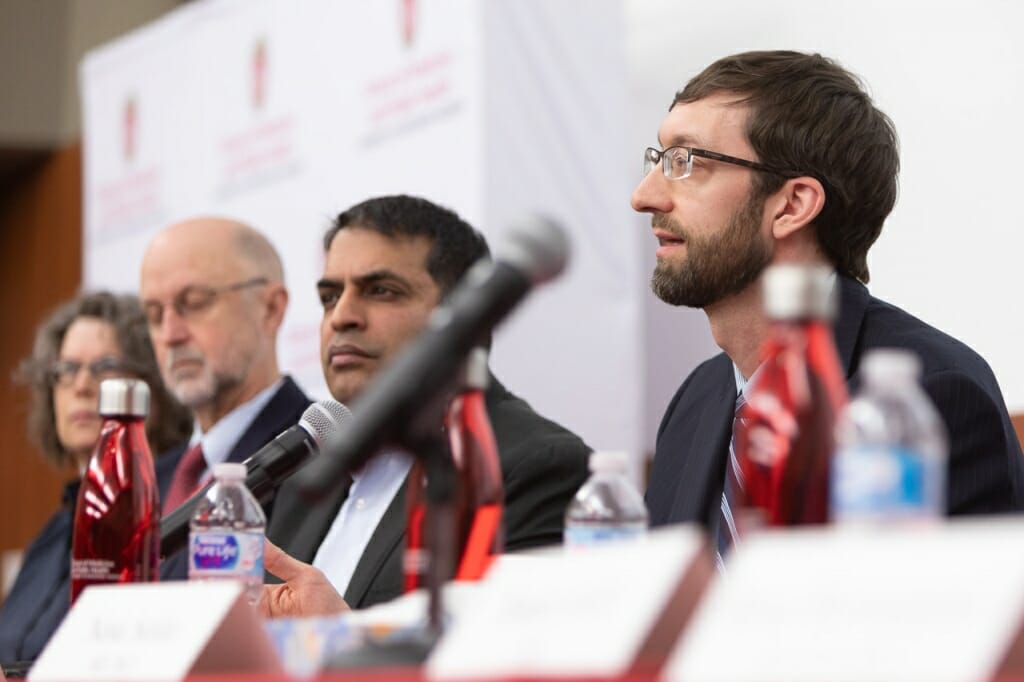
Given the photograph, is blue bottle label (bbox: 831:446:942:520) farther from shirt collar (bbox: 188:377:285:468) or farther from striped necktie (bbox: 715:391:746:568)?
shirt collar (bbox: 188:377:285:468)

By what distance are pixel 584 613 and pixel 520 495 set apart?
4.86ft

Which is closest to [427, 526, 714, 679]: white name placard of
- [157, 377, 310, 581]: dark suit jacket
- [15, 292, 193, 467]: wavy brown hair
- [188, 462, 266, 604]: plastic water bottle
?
[188, 462, 266, 604]: plastic water bottle

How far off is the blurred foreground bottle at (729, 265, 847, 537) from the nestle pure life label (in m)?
0.69

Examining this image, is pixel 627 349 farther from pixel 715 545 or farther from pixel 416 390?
pixel 416 390

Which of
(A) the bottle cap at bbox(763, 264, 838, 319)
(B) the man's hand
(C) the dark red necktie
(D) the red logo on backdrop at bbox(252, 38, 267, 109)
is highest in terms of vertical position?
(D) the red logo on backdrop at bbox(252, 38, 267, 109)

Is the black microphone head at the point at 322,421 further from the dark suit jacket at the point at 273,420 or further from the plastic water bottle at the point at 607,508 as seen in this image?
the dark suit jacket at the point at 273,420

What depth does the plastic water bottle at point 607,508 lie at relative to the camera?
1.27 m

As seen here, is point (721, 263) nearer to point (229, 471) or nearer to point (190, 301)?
point (229, 471)

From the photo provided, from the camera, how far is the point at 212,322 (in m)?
3.59

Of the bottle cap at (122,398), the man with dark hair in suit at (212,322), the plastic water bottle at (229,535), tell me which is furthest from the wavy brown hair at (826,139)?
the man with dark hair in suit at (212,322)

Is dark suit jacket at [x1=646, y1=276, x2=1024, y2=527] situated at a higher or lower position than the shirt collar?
higher

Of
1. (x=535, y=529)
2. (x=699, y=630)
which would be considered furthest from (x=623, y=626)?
(x=535, y=529)

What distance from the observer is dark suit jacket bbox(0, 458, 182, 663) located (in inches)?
134

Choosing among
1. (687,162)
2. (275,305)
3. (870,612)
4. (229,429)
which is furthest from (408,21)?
(870,612)
